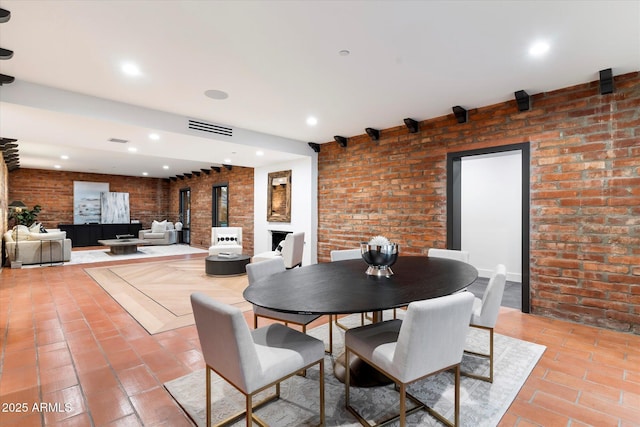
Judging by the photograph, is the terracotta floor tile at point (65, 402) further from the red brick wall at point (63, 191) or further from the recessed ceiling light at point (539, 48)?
the red brick wall at point (63, 191)

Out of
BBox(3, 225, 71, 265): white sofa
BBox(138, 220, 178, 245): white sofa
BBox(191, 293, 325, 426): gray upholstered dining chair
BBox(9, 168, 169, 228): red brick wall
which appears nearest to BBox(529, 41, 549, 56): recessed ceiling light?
BBox(191, 293, 325, 426): gray upholstered dining chair

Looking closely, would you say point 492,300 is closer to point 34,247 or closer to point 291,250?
point 291,250

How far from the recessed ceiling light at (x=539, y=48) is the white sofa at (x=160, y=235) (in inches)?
397

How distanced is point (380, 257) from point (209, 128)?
3.38 metres

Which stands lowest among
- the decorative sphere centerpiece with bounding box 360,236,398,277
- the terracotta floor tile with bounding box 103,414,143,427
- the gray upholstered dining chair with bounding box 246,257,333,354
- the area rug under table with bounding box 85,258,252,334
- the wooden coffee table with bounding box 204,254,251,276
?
the terracotta floor tile with bounding box 103,414,143,427

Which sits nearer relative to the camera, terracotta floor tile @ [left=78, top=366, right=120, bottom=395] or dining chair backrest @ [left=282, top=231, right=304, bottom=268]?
terracotta floor tile @ [left=78, top=366, right=120, bottom=395]

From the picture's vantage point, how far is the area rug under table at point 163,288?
10.9 ft

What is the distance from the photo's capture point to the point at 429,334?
137cm

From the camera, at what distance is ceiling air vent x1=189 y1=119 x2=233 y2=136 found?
420cm

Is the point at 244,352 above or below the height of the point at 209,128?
below

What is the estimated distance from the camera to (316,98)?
3.50m

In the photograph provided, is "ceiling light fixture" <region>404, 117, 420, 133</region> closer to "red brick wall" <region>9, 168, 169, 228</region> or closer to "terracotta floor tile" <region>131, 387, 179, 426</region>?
"terracotta floor tile" <region>131, 387, 179, 426</region>

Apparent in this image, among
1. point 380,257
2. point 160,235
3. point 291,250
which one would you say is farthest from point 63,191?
point 380,257

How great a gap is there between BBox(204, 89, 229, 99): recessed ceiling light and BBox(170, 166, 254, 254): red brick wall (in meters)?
4.20
